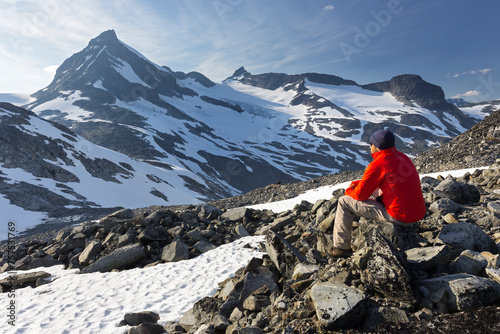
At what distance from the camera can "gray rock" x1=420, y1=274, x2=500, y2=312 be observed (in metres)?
3.04

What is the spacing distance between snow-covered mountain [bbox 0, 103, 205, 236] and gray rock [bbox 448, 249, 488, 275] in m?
33.8

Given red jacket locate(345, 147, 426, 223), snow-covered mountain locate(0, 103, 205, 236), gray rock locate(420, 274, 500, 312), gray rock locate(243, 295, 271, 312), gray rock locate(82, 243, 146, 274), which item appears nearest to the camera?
gray rock locate(420, 274, 500, 312)

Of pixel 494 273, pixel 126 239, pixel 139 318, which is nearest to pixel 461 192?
pixel 494 273

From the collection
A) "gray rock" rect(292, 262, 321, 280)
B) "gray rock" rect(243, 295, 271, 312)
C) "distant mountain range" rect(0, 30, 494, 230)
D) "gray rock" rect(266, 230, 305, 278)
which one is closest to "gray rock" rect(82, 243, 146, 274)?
"gray rock" rect(266, 230, 305, 278)

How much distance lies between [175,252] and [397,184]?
7787mm

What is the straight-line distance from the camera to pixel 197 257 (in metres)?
9.68

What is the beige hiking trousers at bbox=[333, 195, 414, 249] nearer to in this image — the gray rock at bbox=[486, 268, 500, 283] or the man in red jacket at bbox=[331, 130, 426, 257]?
the man in red jacket at bbox=[331, 130, 426, 257]

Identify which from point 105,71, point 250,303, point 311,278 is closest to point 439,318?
point 311,278

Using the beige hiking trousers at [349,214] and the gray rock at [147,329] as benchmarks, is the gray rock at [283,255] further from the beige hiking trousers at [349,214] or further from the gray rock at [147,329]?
the gray rock at [147,329]

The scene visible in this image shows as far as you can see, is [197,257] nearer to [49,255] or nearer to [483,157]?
[49,255]

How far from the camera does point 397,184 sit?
15.1 feet

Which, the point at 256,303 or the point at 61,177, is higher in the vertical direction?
the point at 61,177

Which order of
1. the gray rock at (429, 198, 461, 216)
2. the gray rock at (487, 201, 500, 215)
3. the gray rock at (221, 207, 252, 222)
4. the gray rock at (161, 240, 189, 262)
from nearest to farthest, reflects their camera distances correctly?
1. the gray rock at (487, 201, 500, 215)
2. the gray rock at (429, 198, 461, 216)
3. the gray rock at (161, 240, 189, 262)
4. the gray rock at (221, 207, 252, 222)

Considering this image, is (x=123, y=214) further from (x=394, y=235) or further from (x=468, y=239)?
(x=468, y=239)
